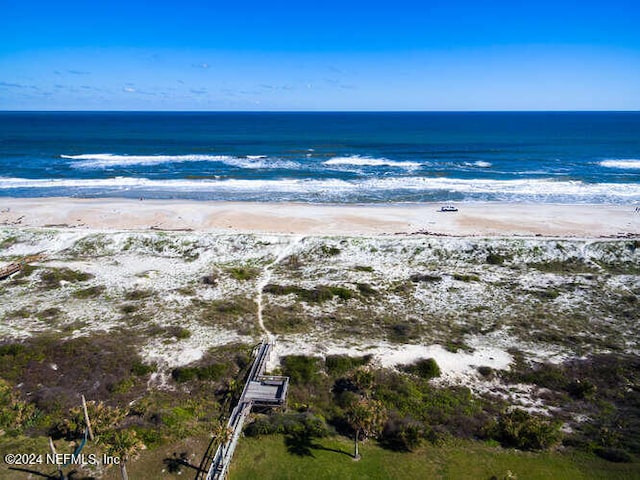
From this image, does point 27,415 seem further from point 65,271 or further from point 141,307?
point 65,271

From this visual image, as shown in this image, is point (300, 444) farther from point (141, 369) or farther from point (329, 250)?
point (329, 250)

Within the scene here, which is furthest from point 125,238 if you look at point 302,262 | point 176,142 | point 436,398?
point 176,142

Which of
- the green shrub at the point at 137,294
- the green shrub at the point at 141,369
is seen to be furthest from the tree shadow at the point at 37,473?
the green shrub at the point at 137,294

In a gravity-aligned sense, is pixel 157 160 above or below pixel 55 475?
above

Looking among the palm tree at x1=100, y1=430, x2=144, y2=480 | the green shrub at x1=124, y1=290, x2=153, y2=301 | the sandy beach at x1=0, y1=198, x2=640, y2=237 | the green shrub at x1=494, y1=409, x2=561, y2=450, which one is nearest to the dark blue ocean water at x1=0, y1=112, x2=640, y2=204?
the sandy beach at x1=0, y1=198, x2=640, y2=237

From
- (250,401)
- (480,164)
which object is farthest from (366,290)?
(480,164)

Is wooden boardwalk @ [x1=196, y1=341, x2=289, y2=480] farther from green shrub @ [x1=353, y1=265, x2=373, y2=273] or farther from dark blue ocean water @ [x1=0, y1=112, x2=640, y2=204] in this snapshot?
dark blue ocean water @ [x1=0, y1=112, x2=640, y2=204]

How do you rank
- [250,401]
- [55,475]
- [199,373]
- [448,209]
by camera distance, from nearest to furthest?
[55,475], [250,401], [199,373], [448,209]

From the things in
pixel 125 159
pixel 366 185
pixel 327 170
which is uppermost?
pixel 327 170
